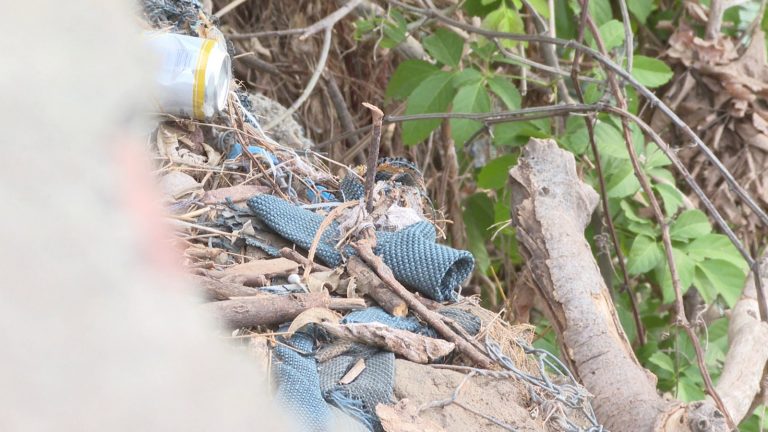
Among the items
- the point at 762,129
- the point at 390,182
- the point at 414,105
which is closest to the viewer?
the point at 390,182

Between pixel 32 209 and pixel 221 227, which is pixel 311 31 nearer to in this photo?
pixel 221 227

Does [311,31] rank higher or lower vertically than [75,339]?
lower

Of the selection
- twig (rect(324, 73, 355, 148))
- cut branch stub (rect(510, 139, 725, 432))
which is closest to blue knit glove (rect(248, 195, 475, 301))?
cut branch stub (rect(510, 139, 725, 432))

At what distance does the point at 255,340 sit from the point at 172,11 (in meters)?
0.98

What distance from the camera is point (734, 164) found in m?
3.00

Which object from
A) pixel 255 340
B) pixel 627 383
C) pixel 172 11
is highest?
pixel 172 11

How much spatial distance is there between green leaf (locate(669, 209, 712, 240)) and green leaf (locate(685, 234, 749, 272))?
2 centimetres

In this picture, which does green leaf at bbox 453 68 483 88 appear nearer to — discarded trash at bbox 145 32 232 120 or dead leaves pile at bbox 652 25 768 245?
dead leaves pile at bbox 652 25 768 245

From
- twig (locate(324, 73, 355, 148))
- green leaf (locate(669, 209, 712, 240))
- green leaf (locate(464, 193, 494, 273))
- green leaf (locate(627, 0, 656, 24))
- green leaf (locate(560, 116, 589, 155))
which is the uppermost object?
green leaf (locate(627, 0, 656, 24))

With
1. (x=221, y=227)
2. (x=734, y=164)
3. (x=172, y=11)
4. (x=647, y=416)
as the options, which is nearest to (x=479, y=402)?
(x=647, y=416)

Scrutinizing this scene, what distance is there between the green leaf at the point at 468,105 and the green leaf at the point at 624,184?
Result: 415 millimetres

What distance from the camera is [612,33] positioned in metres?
2.64

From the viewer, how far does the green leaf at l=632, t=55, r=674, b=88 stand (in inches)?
101

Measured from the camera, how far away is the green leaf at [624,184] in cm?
248
